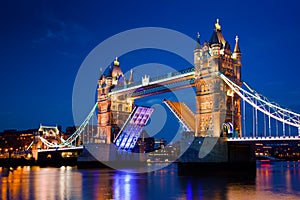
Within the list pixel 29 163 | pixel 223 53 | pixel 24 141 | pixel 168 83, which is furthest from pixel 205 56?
pixel 24 141

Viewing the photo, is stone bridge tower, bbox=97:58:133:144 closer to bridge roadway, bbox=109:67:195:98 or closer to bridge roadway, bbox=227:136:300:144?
bridge roadway, bbox=109:67:195:98

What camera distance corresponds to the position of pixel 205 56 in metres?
28.6

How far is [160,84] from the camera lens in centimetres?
3328

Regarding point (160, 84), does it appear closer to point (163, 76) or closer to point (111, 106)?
point (163, 76)

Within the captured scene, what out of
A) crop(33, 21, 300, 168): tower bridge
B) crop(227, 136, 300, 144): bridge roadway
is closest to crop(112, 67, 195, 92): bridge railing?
crop(33, 21, 300, 168): tower bridge

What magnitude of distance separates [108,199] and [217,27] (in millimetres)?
18468

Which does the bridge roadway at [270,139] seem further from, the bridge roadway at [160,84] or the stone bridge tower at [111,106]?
the stone bridge tower at [111,106]

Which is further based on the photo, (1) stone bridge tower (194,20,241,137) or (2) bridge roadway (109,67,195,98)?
(2) bridge roadway (109,67,195,98)

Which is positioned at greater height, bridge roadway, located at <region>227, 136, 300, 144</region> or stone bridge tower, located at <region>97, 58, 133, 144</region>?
stone bridge tower, located at <region>97, 58, 133, 144</region>

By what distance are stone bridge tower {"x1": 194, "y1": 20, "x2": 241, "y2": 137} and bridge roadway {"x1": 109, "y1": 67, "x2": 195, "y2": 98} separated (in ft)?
4.87

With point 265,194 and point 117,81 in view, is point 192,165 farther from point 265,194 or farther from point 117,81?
point 117,81

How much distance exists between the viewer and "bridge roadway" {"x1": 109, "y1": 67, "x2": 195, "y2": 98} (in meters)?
30.7

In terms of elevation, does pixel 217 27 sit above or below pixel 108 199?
above

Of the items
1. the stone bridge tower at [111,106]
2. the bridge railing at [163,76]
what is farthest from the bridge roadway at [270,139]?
the stone bridge tower at [111,106]
